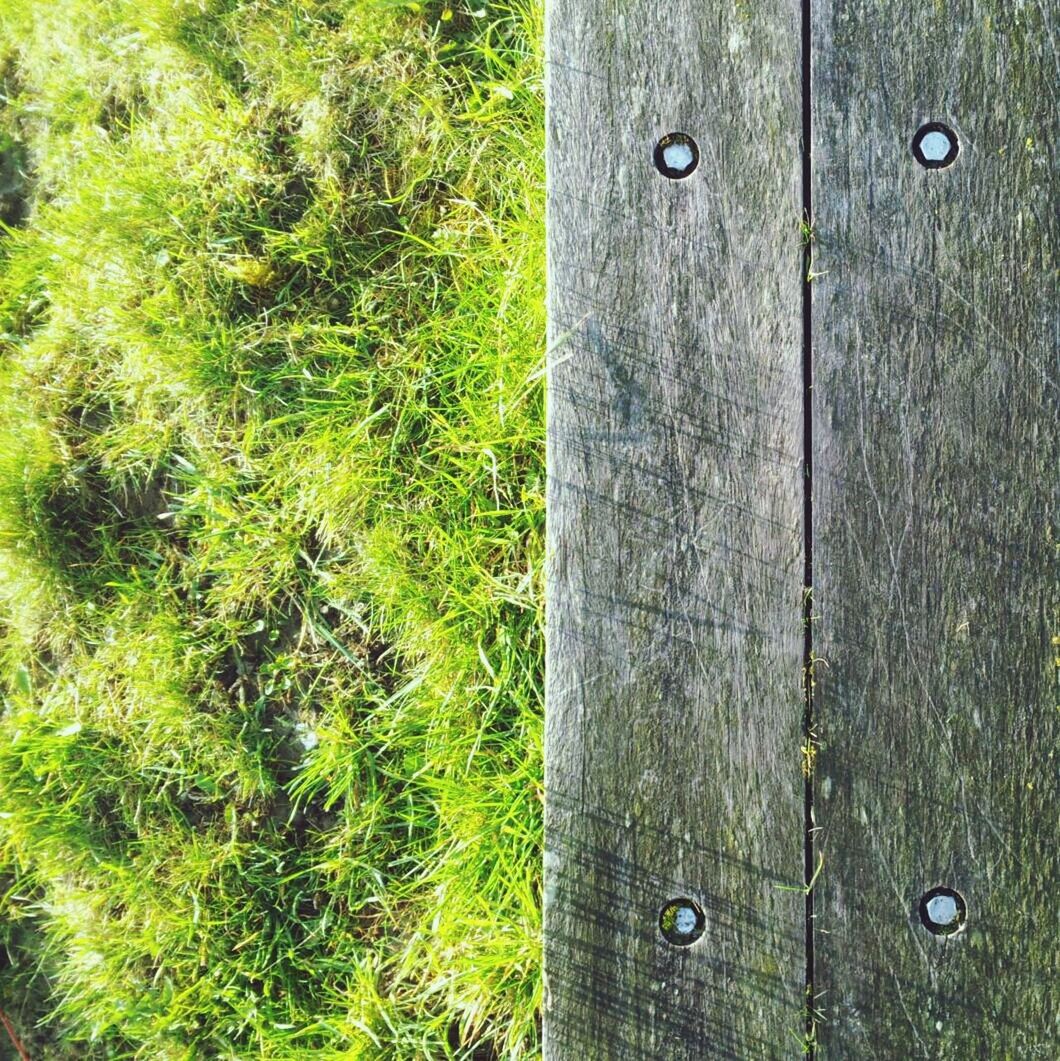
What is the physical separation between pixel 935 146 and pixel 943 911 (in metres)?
1.25

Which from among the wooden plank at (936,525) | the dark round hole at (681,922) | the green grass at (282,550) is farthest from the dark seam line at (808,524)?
the green grass at (282,550)

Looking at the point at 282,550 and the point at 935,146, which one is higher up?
the point at 935,146

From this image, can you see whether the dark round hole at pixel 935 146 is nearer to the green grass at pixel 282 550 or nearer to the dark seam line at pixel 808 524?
the dark seam line at pixel 808 524

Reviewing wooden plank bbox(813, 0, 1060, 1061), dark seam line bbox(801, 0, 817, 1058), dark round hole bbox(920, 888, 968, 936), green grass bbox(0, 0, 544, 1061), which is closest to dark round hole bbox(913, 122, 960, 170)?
wooden plank bbox(813, 0, 1060, 1061)

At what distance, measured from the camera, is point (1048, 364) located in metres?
1.63

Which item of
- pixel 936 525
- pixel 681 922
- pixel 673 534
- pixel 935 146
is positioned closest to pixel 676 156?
pixel 935 146

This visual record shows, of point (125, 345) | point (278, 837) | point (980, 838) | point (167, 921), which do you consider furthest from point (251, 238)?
point (980, 838)

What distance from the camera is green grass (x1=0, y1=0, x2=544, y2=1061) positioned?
2.24 metres

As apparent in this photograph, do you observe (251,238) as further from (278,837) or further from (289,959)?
(289,959)

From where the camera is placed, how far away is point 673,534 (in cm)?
163

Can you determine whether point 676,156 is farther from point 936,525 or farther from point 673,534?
point 936,525

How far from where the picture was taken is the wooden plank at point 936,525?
1.58m

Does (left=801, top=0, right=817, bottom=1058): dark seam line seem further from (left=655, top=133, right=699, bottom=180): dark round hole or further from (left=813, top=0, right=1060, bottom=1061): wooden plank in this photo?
(left=655, top=133, right=699, bottom=180): dark round hole

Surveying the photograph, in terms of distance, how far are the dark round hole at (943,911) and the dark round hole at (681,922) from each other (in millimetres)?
353
